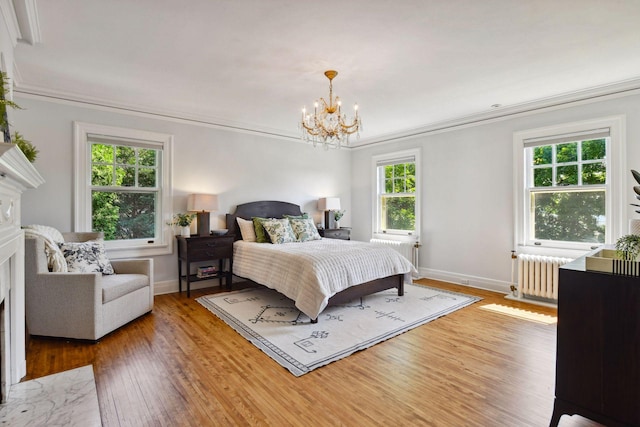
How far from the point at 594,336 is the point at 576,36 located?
227cm

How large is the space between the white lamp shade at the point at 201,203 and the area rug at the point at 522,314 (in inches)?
144

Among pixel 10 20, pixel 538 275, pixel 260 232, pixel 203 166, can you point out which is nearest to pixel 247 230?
pixel 260 232

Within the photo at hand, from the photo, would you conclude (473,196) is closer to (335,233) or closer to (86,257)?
(335,233)

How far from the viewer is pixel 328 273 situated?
3344 millimetres

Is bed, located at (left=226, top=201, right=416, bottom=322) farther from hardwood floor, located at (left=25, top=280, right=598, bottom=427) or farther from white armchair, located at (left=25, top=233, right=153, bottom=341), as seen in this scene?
white armchair, located at (left=25, top=233, right=153, bottom=341)

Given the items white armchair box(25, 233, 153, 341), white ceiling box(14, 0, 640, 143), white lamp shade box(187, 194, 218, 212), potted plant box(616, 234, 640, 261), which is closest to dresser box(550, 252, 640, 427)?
potted plant box(616, 234, 640, 261)

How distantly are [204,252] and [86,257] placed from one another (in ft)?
4.40

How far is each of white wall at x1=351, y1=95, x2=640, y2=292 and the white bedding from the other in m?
1.22

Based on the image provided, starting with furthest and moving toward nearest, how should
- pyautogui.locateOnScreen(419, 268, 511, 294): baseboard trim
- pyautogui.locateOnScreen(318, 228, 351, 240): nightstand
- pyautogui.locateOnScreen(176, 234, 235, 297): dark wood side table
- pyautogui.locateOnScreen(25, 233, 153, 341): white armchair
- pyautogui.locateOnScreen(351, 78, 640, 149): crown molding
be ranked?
pyautogui.locateOnScreen(318, 228, 351, 240): nightstand
pyautogui.locateOnScreen(419, 268, 511, 294): baseboard trim
pyautogui.locateOnScreen(176, 234, 235, 297): dark wood side table
pyautogui.locateOnScreen(351, 78, 640, 149): crown molding
pyautogui.locateOnScreen(25, 233, 153, 341): white armchair

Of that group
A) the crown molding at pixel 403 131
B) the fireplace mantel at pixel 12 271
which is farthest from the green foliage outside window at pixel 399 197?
the fireplace mantel at pixel 12 271

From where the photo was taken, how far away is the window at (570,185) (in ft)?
12.0

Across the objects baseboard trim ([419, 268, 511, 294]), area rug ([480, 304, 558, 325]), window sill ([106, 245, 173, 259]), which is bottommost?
area rug ([480, 304, 558, 325])

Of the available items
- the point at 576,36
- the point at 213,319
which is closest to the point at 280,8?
the point at 576,36

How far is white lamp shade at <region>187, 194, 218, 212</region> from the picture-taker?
4418 mm
